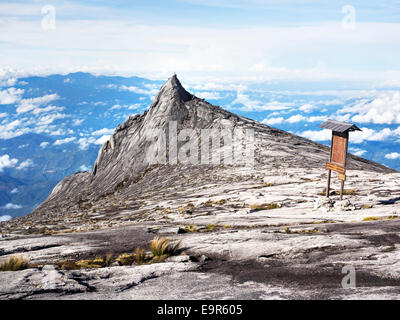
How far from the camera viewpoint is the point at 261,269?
12.3 m

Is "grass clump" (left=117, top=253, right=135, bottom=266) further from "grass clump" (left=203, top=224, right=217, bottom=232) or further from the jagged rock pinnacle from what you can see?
the jagged rock pinnacle

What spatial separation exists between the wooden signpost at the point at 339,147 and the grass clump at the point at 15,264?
2162 centimetres

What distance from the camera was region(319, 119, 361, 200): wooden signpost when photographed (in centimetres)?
2450

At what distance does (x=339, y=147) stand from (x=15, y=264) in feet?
76.8

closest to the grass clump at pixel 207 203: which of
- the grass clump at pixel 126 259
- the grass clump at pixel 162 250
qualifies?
the grass clump at pixel 162 250

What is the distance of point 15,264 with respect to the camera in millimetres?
12555

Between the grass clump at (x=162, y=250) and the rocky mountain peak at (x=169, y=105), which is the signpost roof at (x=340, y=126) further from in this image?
the rocky mountain peak at (x=169, y=105)

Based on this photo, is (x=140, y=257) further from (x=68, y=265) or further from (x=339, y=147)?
(x=339, y=147)

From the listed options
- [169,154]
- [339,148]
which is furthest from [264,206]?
[169,154]

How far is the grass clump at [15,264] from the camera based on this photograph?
1244cm

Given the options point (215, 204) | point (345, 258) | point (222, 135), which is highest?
point (222, 135)
